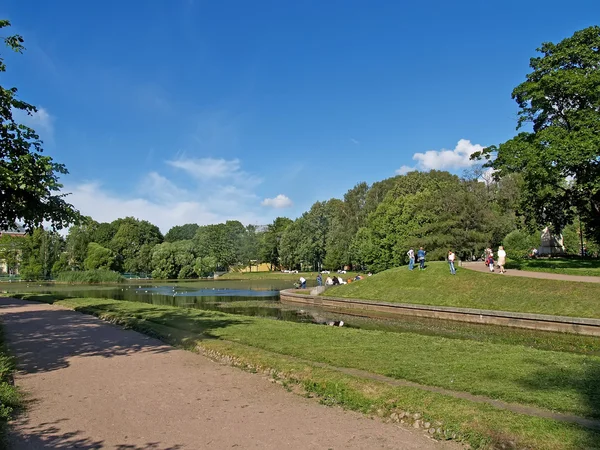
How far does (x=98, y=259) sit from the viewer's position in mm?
90812

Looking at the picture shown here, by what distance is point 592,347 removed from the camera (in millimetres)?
14266

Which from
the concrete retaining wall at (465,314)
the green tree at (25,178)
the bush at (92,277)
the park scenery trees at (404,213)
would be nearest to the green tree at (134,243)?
the park scenery trees at (404,213)

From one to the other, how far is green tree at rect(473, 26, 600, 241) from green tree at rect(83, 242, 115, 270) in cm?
8113

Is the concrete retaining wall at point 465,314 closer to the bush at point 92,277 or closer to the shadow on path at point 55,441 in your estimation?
the shadow on path at point 55,441

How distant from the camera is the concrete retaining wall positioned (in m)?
17.2

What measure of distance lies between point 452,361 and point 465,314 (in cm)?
1300

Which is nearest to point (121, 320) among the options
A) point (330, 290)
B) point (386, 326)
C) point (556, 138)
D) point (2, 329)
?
point (2, 329)

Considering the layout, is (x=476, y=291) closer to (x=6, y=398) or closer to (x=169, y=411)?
(x=169, y=411)

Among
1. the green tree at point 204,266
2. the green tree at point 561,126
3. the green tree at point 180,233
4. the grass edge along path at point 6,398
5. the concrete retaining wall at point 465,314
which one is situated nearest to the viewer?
the grass edge along path at point 6,398

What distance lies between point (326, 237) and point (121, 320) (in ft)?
231

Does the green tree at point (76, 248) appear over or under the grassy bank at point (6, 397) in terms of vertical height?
over

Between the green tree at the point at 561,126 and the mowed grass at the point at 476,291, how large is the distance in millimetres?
5666

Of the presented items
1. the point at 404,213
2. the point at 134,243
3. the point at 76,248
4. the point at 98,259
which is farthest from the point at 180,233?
the point at 404,213

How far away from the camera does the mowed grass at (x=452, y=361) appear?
22.9ft
